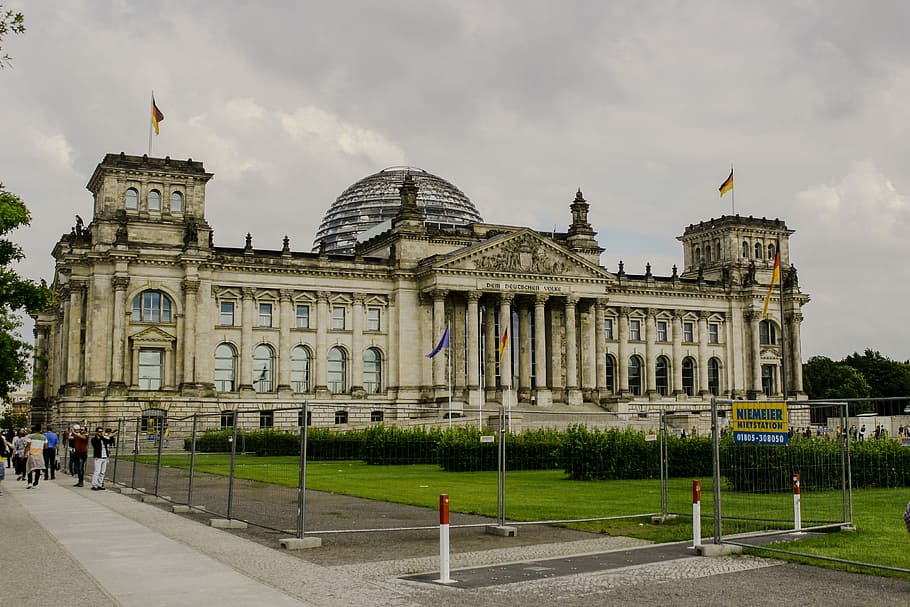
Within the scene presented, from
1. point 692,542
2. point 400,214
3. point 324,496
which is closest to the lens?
point 692,542

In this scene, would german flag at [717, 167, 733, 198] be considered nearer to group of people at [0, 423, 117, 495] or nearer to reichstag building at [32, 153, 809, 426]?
reichstag building at [32, 153, 809, 426]

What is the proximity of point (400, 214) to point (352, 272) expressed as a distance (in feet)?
22.6

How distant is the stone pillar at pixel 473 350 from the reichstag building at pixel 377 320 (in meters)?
0.17

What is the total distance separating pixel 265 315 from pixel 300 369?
5.39 metres

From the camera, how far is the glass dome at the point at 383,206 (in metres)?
106

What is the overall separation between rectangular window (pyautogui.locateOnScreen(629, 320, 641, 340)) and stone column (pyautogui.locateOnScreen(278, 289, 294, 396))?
3338 centimetres

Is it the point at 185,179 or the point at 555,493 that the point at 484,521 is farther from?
the point at 185,179

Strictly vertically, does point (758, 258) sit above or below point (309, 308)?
above

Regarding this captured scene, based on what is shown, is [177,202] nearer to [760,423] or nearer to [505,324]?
[505,324]

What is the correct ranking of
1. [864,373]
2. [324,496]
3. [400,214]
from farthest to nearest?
[864,373]
[400,214]
[324,496]

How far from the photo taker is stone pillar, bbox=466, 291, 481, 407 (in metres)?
84.8

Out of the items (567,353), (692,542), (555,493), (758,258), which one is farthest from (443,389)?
(692,542)

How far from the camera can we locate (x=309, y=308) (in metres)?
85.6

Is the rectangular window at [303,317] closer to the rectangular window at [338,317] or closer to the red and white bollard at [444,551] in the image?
the rectangular window at [338,317]
